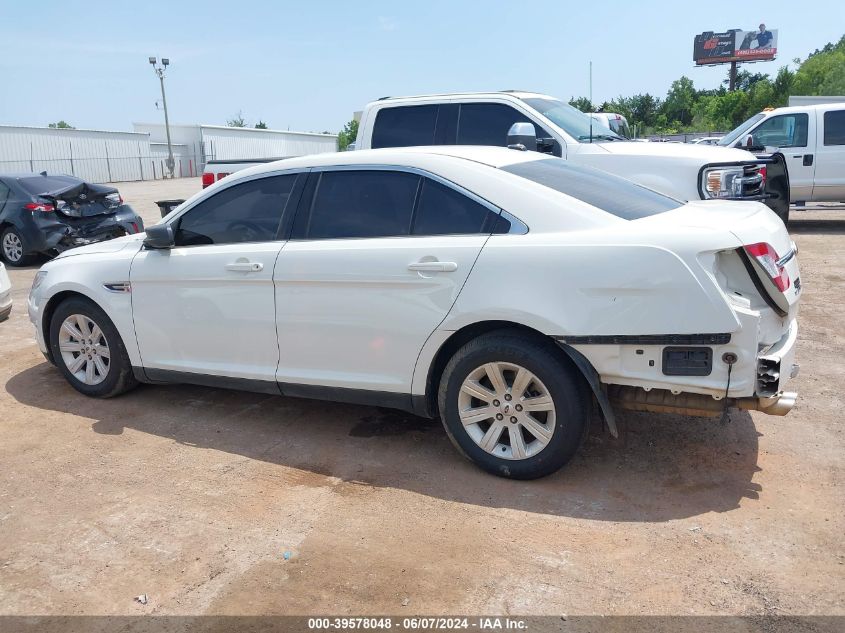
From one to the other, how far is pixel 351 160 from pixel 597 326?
1852 mm

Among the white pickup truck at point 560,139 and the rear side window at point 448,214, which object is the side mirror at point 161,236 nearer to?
the rear side window at point 448,214

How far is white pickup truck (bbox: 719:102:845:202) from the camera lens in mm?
12812

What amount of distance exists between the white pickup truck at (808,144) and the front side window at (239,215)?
418 inches

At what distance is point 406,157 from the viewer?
434cm

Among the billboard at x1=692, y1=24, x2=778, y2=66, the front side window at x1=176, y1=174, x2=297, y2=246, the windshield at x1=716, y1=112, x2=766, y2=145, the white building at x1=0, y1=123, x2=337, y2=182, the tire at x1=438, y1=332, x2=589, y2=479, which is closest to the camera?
the tire at x1=438, y1=332, x2=589, y2=479

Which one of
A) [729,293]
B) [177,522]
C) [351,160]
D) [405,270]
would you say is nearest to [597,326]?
[729,293]

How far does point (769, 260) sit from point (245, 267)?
9.61ft

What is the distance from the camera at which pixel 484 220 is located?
3996mm

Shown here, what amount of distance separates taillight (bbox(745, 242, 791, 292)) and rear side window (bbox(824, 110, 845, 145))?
10835 mm

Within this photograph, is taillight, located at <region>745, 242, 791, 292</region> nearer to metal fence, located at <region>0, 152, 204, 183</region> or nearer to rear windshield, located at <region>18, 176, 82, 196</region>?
rear windshield, located at <region>18, 176, 82, 196</region>

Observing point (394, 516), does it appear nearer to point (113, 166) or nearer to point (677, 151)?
point (677, 151)

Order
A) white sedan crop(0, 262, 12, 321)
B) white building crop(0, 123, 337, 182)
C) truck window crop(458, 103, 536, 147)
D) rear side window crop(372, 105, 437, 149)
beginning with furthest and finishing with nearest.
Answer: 1. white building crop(0, 123, 337, 182)
2. rear side window crop(372, 105, 437, 149)
3. truck window crop(458, 103, 536, 147)
4. white sedan crop(0, 262, 12, 321)

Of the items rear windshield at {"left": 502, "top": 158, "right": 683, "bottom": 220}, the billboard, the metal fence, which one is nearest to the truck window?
rear windshield at {"left": 502, "top": 158, "right": 683, "bottom": 220}

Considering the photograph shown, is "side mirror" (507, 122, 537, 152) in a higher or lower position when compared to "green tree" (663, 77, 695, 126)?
lower
